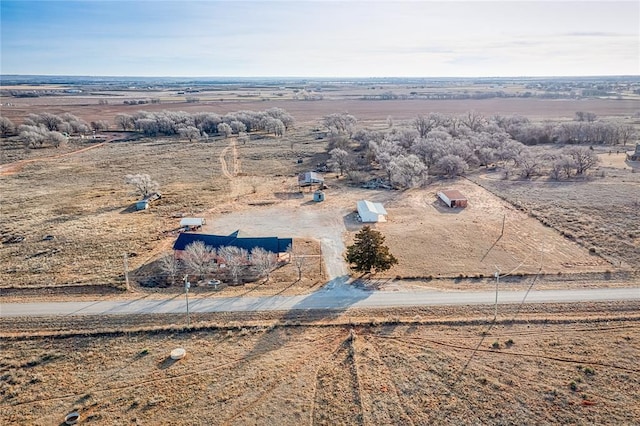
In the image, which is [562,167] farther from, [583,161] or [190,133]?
[190,133]

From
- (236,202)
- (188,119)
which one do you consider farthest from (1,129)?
(236,202)

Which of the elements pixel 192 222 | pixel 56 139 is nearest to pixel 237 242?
pixel 192 222

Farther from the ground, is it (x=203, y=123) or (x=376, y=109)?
(x=376, y=109)

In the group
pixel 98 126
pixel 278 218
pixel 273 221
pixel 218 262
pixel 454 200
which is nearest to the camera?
pixel 218 262

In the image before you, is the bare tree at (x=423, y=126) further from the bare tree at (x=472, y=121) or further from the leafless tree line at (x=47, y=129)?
the leafless tree line at (x=47, y=129)

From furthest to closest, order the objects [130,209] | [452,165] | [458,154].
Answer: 1. [458,154]
2. [452,165]
3. [130,209]
